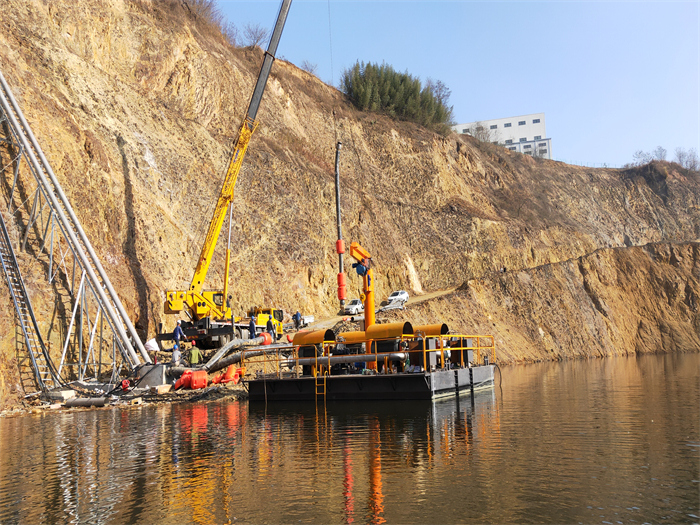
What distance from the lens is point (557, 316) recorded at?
6003 centimetres

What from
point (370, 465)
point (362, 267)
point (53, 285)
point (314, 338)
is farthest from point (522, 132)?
point (370, 465)

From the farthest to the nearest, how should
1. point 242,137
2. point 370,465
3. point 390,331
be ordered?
point 242,137, point 390,331, point 370,465

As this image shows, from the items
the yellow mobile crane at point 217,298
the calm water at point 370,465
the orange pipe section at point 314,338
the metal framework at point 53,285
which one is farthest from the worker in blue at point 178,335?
the calm water at point 370,465

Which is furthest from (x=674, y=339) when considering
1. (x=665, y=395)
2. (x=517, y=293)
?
(x=665, y=395)

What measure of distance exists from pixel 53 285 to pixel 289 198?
1113 inches

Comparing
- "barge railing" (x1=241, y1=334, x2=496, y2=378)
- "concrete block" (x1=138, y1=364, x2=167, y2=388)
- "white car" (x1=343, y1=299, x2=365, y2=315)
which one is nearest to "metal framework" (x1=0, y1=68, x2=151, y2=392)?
"concrete block" (x1=138, y1=364, x2=167, y2=388)

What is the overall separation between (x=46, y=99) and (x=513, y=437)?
120 feet

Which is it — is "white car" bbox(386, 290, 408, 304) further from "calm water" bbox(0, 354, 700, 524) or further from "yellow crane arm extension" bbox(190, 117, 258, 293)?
"calm water" bbox(0, 354, 700, 524)

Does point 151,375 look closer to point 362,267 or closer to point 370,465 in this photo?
point 362,267

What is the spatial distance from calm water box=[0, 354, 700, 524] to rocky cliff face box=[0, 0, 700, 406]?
14.5m

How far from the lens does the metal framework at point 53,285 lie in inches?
1168

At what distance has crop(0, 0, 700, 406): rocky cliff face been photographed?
4100 centimetres

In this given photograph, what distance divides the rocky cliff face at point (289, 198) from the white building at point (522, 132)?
4300 cm

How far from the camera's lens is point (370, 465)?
13.6 meters
